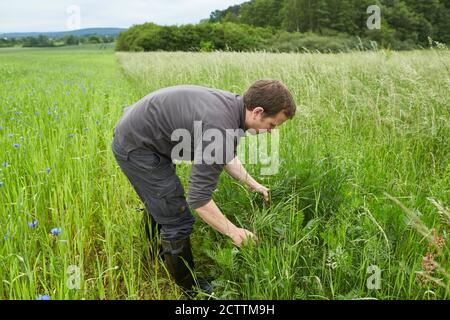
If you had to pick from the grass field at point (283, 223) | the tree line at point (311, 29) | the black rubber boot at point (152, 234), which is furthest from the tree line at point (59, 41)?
the black rubber boot at point (152, 234)

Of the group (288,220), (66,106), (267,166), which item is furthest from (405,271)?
(66,106)

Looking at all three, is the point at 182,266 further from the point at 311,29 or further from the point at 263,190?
the point at 311,29

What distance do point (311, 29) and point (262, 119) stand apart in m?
39.4

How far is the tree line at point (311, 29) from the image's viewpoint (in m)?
25.0

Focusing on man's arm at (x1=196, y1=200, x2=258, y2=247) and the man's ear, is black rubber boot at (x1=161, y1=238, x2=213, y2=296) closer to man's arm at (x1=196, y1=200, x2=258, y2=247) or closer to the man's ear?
man's arm at (x1=196, y1=200, x2=258, y2=247)

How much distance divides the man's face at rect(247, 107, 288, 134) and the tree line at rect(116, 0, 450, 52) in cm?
1644

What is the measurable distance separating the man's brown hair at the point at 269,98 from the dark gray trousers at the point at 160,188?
0.62 m

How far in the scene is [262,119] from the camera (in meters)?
2.01

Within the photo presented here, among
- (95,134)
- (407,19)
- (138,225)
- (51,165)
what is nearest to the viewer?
(138,225)

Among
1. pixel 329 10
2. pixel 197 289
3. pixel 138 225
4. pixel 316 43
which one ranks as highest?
pixel 329 10

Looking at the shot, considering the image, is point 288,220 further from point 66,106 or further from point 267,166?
point 66,106

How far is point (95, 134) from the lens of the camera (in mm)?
3896

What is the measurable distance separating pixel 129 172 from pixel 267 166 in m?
1.01

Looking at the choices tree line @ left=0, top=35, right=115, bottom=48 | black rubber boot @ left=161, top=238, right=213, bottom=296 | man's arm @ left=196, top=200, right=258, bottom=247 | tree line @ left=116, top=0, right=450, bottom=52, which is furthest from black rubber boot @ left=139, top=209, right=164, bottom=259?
tree line @ left=0, top=35, right=115, bottom=48
